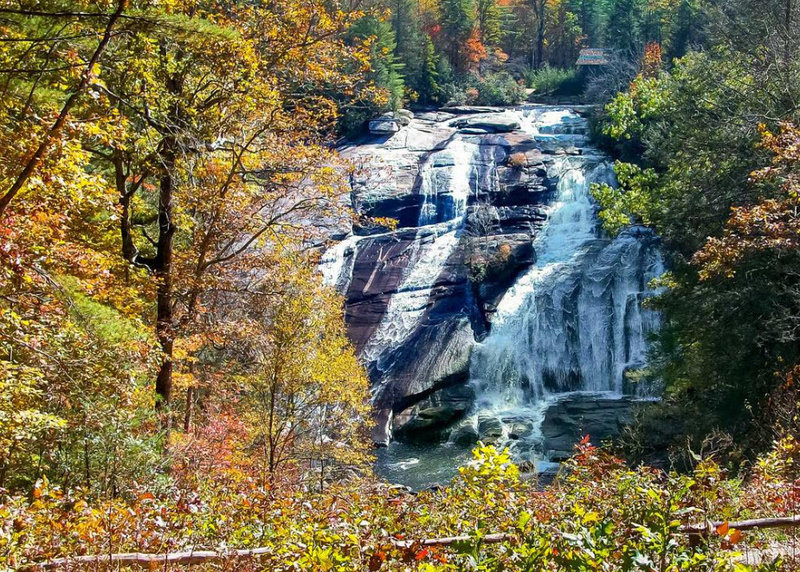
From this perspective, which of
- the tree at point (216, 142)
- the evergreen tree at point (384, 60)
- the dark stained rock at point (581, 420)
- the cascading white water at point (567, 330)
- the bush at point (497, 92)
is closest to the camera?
the tree at point (216, 142)

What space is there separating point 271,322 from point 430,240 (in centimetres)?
1550

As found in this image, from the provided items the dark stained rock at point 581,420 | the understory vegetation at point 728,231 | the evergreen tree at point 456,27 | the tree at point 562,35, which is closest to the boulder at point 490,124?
the evergreen tree at point 456,27

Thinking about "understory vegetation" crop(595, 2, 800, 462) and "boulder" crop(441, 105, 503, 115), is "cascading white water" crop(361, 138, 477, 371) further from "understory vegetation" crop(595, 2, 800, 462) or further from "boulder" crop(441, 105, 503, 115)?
"understory vegetation" crop(595, 2, 800, 462)

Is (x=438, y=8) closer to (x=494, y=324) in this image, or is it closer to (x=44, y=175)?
(x=494, y=324)

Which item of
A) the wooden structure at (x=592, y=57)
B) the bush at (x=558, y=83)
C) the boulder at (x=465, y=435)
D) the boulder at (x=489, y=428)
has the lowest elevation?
the boulder at (x=465, y=435)

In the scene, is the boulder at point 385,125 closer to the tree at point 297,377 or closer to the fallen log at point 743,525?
the tree at point 297,377

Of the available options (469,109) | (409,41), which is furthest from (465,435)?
(409,41)

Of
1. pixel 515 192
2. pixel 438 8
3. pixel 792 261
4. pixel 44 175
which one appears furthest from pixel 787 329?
pixel 438 8

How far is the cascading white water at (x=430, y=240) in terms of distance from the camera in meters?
24.7

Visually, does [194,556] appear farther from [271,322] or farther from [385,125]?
[385,125]

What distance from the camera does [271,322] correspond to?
13.2 m

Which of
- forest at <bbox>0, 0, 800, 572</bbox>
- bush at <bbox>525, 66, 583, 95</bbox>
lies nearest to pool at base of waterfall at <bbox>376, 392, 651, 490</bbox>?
forest at <bbox>0, 0, 800, 572</bbox>

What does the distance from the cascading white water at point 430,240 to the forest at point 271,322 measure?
2540mm

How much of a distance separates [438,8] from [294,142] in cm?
4221
